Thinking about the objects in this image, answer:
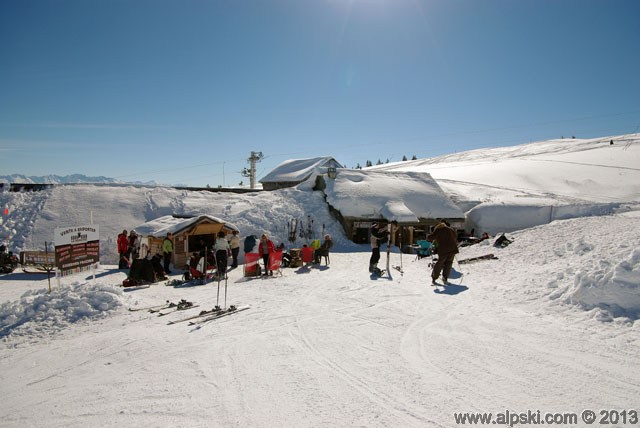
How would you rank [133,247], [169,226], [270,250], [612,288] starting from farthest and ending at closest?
[169,226]
[133,247]
[270,250]
[612,288]

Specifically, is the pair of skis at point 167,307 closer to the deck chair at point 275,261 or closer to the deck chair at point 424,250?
the deck chair at point 275,261

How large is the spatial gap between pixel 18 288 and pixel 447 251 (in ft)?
43.0

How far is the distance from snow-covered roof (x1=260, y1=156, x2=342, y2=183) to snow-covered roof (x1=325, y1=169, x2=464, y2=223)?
7822 mm

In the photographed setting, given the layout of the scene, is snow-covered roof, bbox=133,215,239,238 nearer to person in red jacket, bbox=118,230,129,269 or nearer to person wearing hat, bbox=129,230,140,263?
person wearing hat, bbox=129,230,140,263

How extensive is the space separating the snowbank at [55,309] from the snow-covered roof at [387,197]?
48.6 feet

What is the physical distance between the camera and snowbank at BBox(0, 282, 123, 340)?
6.64m

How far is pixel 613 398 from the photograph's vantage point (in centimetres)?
388

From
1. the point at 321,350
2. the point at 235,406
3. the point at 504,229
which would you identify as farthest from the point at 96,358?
the point at 504,229

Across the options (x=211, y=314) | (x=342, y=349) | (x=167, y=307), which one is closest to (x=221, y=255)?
(x=167, y=307)

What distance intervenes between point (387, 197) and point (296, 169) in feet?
47.6

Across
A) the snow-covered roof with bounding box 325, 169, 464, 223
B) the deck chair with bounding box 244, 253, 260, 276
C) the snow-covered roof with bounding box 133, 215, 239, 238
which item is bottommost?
the deck chair with bounding box 244, 253, 260, 276

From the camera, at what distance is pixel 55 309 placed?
7.24 metres

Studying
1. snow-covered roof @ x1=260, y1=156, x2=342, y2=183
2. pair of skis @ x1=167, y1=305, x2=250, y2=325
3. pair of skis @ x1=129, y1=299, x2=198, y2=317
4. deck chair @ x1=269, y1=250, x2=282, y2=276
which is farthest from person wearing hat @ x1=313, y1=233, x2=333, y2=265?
snow-covered roof @ x1=260, y1=156, x2=342, y2=183

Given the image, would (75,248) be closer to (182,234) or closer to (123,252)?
(123,252)
